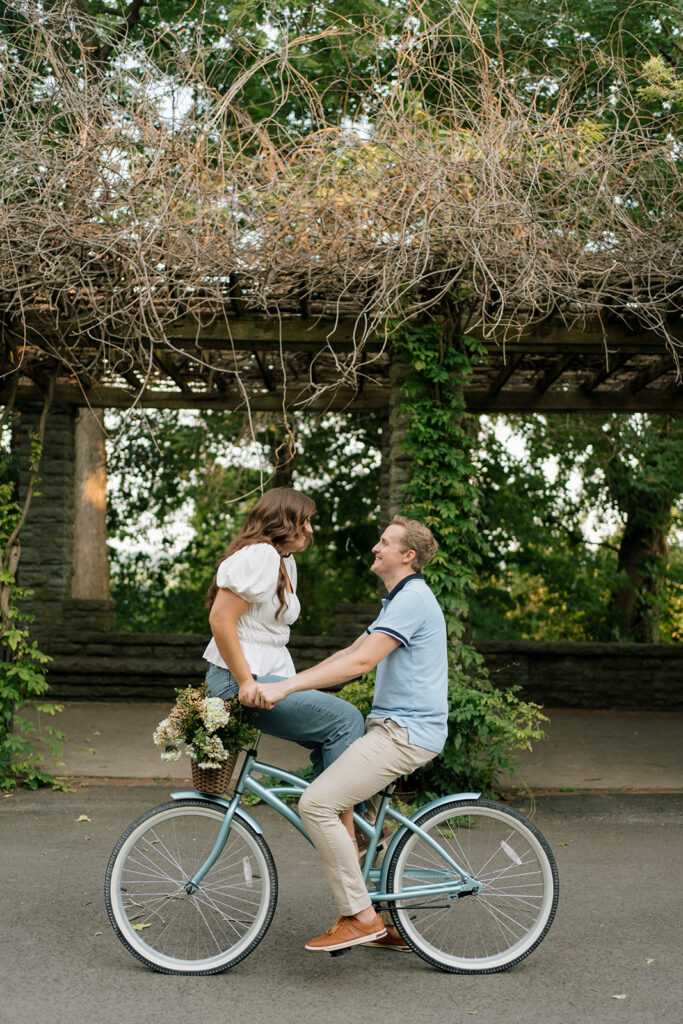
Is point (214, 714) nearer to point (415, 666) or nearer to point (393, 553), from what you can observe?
point (415, 666)

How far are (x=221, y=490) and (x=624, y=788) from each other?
8530 millimetres

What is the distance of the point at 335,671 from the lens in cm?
355

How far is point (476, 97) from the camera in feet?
22.0

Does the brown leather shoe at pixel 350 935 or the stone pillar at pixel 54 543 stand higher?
the stone pillar at pixel 54 543

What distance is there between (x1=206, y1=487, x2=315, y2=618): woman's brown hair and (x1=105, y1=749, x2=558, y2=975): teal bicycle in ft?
2.44

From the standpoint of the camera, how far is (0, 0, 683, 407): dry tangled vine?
6164mm

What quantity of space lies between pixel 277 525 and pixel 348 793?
107 cm

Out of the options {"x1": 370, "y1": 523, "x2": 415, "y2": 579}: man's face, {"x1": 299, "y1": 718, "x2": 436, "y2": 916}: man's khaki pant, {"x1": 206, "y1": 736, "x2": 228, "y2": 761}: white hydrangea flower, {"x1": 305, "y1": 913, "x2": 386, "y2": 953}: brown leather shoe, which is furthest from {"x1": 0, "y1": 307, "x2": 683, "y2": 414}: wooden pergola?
{"x1": 305, "y1": 913, "x2": 386, "y2": 953}: brown leather shoe

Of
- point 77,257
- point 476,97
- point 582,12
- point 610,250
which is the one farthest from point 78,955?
point 582,12

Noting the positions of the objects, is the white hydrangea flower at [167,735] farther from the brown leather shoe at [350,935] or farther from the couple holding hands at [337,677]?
the brown leather shoe at [350,935]

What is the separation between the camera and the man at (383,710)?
3.59 metres

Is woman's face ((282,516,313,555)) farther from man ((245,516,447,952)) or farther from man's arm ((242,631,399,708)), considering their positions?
man's arm ((242,631,399,708))

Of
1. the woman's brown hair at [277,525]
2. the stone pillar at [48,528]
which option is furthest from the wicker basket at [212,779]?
the stone pillar at [48,528]

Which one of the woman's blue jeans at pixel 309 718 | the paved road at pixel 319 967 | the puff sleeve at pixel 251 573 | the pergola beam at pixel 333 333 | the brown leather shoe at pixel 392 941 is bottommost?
the paved road at pixel 319 967
